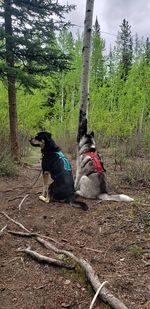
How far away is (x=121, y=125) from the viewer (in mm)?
15055

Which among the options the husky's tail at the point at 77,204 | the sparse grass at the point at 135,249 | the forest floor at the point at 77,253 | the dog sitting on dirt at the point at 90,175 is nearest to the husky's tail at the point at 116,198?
the dog sitting on dirt at the point at 90,175

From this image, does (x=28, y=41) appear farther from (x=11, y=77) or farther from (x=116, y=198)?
(x=116, y=198)

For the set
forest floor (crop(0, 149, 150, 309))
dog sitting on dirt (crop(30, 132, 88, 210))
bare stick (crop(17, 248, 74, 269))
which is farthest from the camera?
dog sitting on dirt (crop(30, 132, 88, 210))

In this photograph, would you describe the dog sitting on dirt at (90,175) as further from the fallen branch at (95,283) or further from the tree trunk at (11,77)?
the tree trunk at (11,77)

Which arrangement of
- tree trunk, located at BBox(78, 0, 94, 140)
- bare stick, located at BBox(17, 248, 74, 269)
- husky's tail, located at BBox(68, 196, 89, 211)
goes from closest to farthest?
bare stick, located at BBox(17, 248, 74, 269), husky's tail, located at BBox(68, 196, 89, 211), tree trunk, located at BBox(78, 0, 94, 140)

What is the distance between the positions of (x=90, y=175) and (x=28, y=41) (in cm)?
625

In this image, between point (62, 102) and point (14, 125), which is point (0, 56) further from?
point (62, 102)

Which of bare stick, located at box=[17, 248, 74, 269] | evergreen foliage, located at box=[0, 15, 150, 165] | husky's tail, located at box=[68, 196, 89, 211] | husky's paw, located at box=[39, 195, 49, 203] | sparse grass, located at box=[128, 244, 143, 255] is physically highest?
evergreen foliage, located at box=[0, 15, 150, 165]

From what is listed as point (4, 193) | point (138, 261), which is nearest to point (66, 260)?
point (138, 261)

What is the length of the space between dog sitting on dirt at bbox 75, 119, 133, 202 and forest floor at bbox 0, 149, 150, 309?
26cm

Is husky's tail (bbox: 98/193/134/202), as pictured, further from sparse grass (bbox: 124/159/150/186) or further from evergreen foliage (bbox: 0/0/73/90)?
evergreen foliage (bbox: 0/0/73/90)

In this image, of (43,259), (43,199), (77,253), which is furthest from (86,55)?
(43,259)

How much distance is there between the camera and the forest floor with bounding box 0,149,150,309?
10.1 feet

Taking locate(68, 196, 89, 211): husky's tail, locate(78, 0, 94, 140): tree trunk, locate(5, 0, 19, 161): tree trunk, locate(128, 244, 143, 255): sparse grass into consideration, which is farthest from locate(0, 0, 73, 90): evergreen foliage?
locate(128, 244, 143, 255): sparse grass
